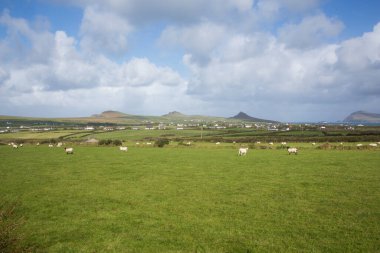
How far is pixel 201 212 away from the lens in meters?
15.0

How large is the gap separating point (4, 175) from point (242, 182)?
69.4ft

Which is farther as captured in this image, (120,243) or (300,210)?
(300,210)

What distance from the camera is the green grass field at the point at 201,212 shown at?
1114 cm

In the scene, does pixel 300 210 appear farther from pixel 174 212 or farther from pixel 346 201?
pixel 174 212

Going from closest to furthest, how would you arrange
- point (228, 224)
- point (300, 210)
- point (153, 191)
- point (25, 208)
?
point (228, 224)
point (300, 210)
point (25, 208)
point (153, 191)

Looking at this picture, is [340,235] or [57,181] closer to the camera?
[340,235]

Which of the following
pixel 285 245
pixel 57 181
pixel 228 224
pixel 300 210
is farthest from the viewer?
pixel 57 181

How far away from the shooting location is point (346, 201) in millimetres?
16453

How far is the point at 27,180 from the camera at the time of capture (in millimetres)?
24547

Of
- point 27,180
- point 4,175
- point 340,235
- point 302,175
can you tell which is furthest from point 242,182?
point 4,175

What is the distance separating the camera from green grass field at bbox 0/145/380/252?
36.6 feet

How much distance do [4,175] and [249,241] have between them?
24.8 meters

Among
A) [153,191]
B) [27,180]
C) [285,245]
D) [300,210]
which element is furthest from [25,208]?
[300,210]

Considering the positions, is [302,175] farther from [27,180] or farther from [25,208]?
[27,180]
